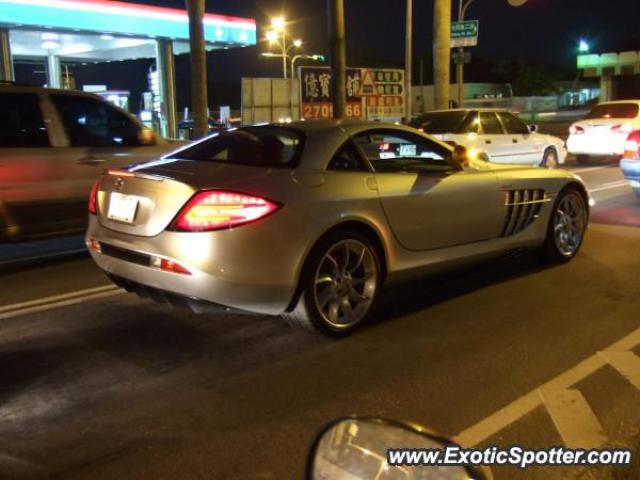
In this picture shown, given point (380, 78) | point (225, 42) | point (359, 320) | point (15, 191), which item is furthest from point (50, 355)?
point (225, 42)

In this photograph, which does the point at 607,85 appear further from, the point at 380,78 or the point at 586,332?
the point at 586,332

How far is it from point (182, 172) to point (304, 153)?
85 cm

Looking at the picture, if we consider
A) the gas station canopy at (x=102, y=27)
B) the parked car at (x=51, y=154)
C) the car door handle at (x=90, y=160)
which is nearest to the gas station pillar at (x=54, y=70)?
the gas station canopy at (x=102, y=27)

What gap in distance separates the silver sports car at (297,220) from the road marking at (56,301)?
941 millimetres

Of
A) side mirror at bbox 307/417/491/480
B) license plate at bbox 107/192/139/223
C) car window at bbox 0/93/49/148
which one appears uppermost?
car window at bbox 0/93/49/148

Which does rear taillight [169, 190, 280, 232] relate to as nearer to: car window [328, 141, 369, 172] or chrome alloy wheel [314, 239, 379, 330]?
chrome alloy wheel [314, 239, 379, 330]

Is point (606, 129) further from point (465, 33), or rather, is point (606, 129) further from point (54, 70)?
point (54, 70)

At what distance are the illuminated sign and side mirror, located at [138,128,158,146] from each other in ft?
37.9

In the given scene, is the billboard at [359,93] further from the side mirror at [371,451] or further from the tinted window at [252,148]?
the side mirror at [371,451]

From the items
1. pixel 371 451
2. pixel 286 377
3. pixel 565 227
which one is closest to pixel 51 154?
pixel 286 377

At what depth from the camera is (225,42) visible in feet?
77.0

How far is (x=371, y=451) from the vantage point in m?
1.72

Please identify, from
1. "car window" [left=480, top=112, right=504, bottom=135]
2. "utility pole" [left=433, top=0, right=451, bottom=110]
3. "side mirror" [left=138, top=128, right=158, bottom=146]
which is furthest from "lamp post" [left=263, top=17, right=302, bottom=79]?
"side mirror" [left=138, top=128, right=158, bottom=146]

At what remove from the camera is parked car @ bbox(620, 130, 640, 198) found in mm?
10469
